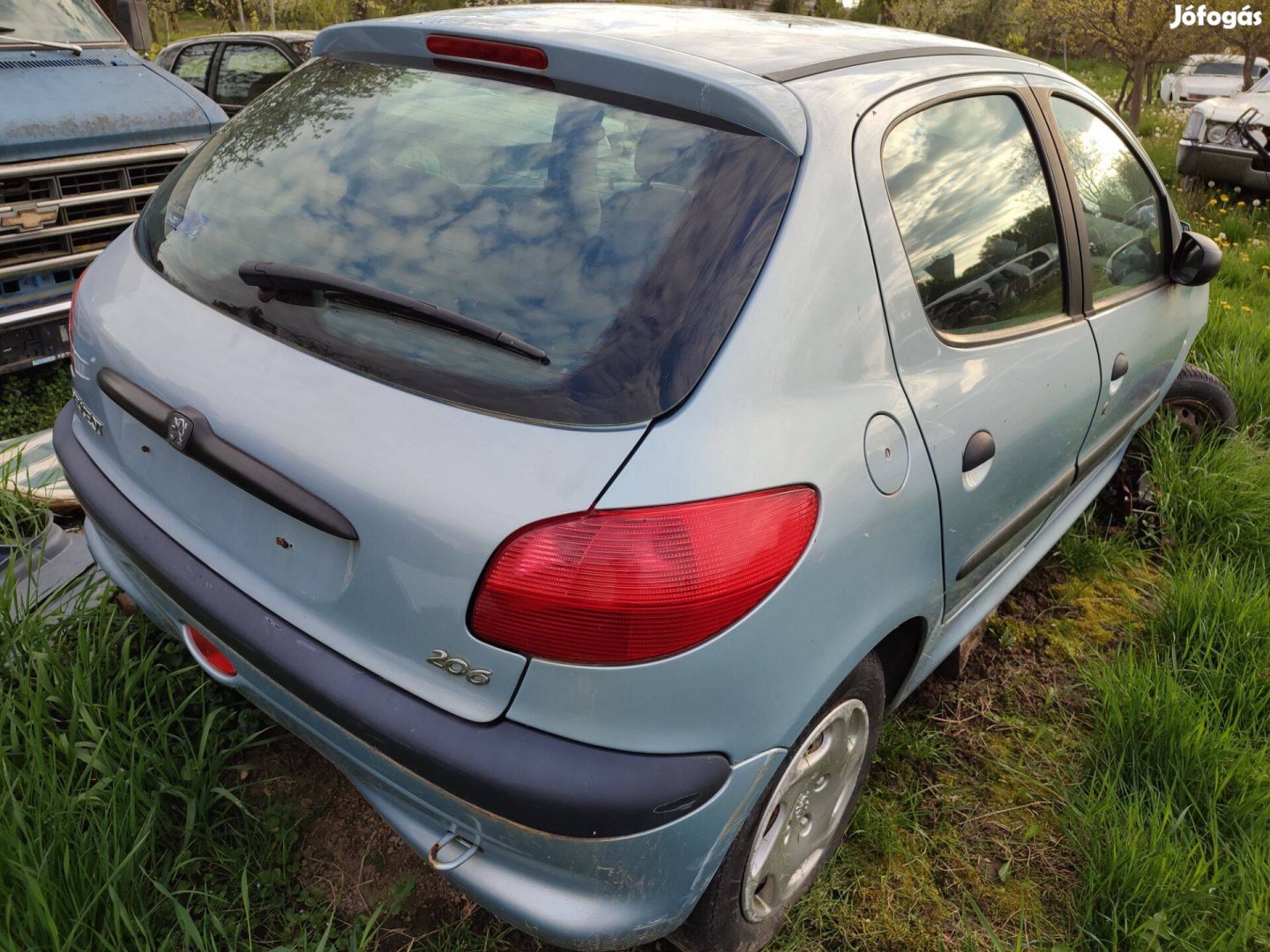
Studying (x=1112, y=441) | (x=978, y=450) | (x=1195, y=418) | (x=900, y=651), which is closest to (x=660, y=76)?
(x=978, y=450)

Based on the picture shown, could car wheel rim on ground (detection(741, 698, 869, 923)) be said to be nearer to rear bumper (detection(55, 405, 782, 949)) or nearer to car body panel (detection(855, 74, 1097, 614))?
rear bumper (detection(55, 405, 782, 949))

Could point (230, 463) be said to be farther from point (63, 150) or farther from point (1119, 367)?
point (63, 150)

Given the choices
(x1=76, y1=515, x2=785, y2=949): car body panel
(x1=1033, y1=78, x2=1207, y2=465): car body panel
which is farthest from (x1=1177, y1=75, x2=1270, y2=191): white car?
(x1=76, y1=515, x2=785, y2=949): car body panel

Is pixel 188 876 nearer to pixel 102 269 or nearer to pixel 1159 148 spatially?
pixel 102 269

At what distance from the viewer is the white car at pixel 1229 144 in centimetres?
791

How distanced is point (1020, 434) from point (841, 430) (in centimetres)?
78

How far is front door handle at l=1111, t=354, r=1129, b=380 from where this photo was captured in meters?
2.74

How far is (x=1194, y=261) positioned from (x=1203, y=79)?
851 inches

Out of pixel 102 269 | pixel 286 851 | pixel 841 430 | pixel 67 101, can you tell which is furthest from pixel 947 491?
pixel 67 101

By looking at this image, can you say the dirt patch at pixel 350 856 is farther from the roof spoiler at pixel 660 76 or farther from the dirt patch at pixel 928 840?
the roof spoiler at pixel 660 76

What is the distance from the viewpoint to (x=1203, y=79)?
20469 millimetres

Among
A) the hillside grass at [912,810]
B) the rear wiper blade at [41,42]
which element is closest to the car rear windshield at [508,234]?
the hillside grass at [912,810]

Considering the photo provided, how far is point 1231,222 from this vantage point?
7363mm

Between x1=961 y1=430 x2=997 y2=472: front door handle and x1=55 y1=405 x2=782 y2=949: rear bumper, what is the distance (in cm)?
76
